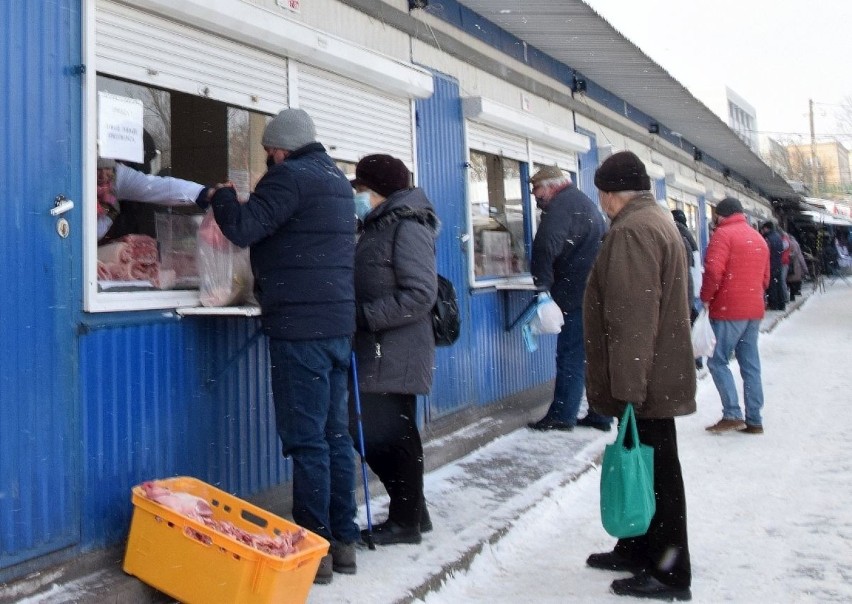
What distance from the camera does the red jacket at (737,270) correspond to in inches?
266

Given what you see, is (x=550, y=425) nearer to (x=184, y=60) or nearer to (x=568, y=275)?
(x=568, y=275)

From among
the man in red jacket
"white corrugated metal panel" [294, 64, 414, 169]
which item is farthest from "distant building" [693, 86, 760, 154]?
"white corrugated metal panel" [294, 64, 414, 169]

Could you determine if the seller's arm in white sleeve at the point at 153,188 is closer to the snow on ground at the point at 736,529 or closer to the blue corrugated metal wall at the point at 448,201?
the snow on ground at the point at 736,529

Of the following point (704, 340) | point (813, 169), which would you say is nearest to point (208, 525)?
point (704, 340)

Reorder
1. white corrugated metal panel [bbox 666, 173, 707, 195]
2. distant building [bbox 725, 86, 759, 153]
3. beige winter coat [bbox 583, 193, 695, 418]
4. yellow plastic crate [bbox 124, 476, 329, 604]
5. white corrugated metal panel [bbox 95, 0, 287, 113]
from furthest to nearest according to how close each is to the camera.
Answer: distant building [bbox 725, 86, 759, 153], white corrugated metal panel [bbox 666, 173, 707, 195], white corrugated metal panel [bbox 95, 0, 287, 113], beige winter coat [bbox 583, 193, 695, 418], yellow plastic crate [bbox 124, 476, 329, 604]

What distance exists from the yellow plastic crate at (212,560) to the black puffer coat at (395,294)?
0.87 metres

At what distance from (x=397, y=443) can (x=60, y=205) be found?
1749 millimetres

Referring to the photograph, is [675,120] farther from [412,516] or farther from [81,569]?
[81,569]

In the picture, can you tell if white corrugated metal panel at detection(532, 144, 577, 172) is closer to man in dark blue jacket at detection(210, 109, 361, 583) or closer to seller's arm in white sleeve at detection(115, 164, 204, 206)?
seller's arm in white sleeve at detection(115, 164, 204, 206)

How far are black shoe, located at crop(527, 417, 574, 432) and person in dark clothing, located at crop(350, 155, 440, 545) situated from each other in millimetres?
2758

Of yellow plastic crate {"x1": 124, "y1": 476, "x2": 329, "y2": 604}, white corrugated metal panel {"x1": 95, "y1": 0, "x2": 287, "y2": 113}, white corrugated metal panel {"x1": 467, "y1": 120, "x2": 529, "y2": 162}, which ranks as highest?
white corrugated metal panel {"x1": 467, "y1": 120, "x2": 529, "y2": 162}

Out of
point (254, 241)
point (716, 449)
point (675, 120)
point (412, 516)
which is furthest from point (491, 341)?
point (675, 120)

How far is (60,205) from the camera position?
3271 mm

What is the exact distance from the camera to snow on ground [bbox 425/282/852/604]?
12.2ft
